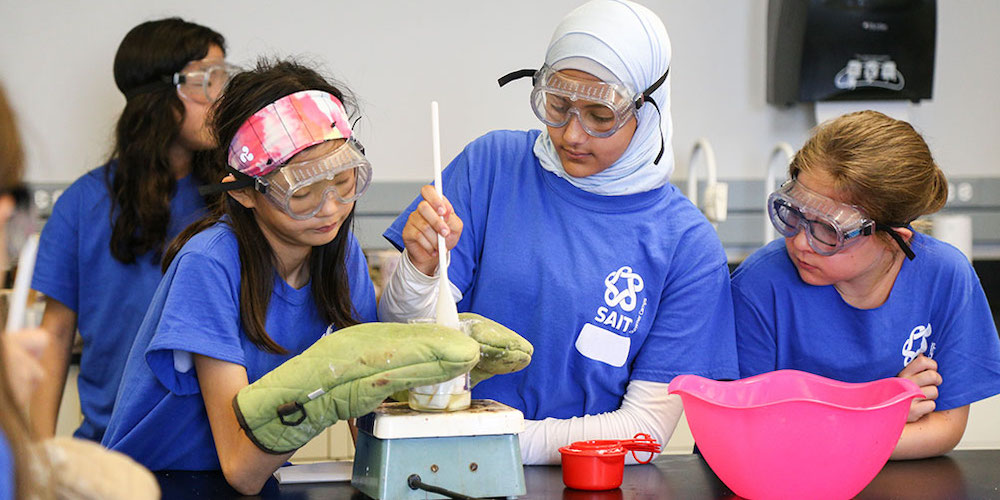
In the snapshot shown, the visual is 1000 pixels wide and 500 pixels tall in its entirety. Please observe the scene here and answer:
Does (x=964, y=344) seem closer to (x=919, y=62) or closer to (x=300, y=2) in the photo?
(x=919, y=62)

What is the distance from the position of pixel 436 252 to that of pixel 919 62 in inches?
88.6

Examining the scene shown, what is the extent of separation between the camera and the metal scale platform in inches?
52.7

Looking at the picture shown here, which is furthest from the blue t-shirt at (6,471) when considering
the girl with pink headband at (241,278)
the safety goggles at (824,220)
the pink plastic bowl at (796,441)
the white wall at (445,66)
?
the white wall at (445,66)

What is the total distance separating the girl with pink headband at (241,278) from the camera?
57.4 inches

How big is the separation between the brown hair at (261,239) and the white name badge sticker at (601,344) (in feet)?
1.35

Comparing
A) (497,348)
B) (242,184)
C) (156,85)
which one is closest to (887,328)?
(497,348)

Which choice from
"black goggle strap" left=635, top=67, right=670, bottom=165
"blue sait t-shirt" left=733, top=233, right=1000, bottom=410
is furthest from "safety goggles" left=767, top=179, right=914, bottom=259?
"black goggle strap" left=635, top=67, right=670, bottom=165

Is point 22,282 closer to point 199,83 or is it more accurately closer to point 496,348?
point 496,348

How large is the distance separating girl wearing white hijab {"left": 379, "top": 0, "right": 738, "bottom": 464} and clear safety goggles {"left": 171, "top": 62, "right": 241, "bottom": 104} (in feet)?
2.66

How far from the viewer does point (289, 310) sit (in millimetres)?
1647

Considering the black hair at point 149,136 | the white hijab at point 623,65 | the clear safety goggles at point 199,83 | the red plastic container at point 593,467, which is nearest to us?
the red plastic container at point 593,467

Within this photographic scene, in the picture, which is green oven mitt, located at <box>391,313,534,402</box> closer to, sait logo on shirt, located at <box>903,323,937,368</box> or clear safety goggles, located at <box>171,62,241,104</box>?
sait logo on shirt, located at <box>903,323,937,368</box>

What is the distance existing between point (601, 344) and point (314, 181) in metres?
Answer: 0.60

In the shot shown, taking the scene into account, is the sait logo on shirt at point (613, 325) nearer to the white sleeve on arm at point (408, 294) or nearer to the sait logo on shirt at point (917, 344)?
the white sleeve on arm at point (408, 294)
